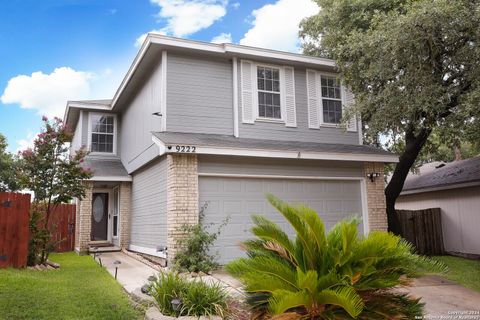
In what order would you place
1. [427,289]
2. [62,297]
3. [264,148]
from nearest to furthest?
[62,297] < [427,289] < [264,148]

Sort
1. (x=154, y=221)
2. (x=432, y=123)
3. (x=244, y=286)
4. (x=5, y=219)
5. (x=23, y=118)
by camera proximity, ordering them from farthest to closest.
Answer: (x=23, y=118) → (x=154, y=221) → (x=432, y=123) → (x=5, y=219) → (x=244, y=286)

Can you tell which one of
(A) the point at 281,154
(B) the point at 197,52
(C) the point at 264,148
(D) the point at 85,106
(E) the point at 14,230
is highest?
(B) the point at 197,52

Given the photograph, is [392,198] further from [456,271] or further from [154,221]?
[154,221]

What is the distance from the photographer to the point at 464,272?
1025cm

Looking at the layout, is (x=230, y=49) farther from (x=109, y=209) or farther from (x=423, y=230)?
(x=423, y=230)

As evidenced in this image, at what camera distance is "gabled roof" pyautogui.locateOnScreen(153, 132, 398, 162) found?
949cm

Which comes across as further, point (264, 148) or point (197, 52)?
point (197, 52)

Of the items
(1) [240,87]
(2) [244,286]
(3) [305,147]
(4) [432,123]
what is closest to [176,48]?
(1) [240,87]

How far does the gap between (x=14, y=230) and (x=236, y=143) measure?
18.1 feet

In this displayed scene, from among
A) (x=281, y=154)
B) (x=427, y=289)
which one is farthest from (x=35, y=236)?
(x=427, y=289)

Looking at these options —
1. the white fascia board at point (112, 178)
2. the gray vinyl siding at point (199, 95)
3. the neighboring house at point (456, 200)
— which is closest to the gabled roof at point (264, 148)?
the gray vinyl siding at point (199, 95)

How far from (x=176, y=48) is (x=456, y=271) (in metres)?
9.29

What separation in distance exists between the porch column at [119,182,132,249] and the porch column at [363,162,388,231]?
8.17m

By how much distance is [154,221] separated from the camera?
1130cm
